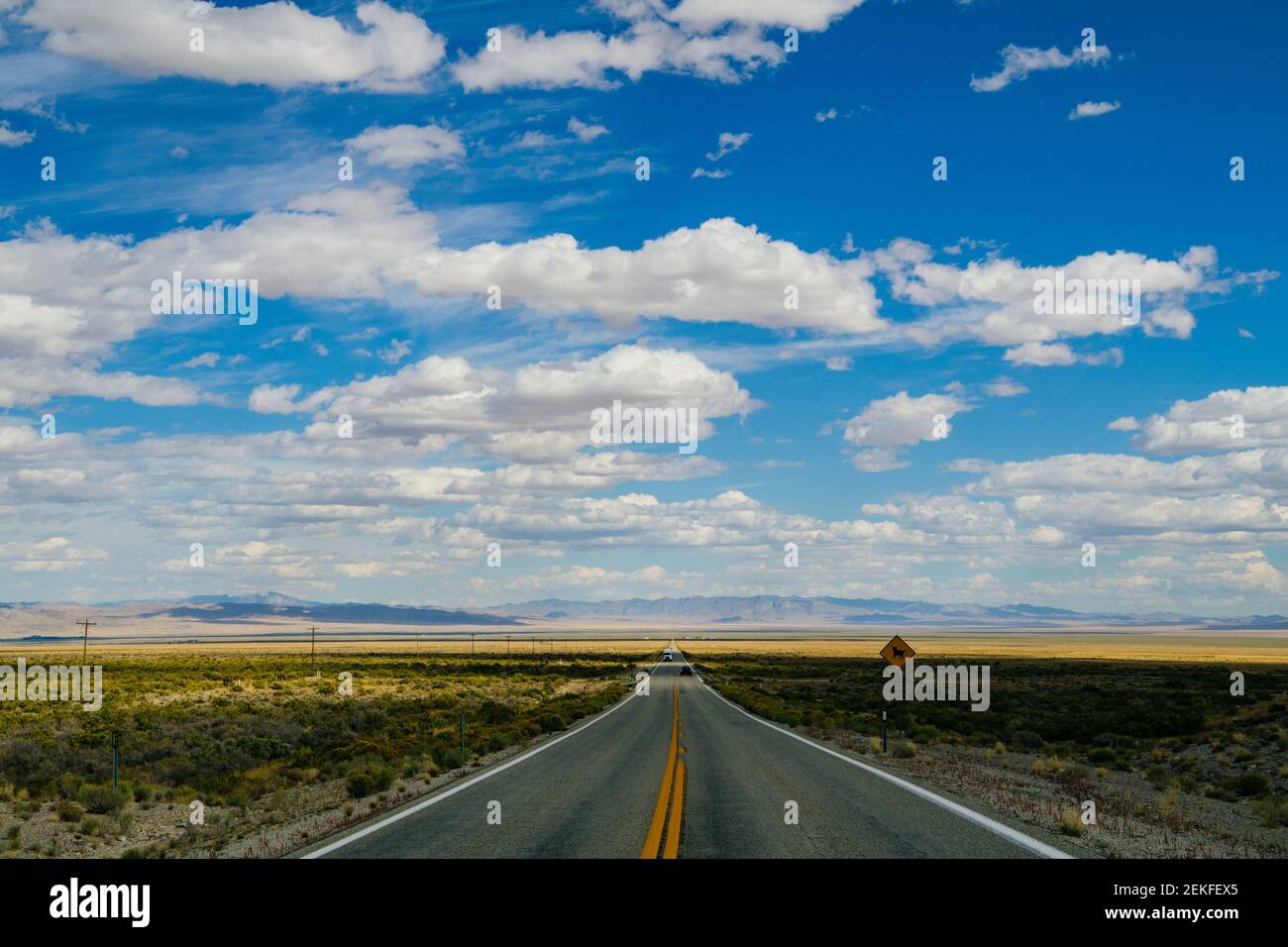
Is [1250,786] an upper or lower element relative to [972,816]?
lower

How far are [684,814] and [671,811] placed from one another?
0.29 meters

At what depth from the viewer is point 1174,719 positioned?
34.3 m

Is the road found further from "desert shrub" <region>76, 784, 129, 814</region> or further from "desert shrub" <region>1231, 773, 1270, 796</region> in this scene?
"desert shrub" <region>1231, 773, 1270, 796</region>

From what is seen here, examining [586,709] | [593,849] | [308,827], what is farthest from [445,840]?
[586,709]

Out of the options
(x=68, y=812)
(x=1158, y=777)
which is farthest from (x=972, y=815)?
(x=68, y=812)

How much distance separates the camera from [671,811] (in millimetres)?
12492

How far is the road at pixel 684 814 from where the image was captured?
32.6 feet

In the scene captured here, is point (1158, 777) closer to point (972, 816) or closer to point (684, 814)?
point (972, 816)

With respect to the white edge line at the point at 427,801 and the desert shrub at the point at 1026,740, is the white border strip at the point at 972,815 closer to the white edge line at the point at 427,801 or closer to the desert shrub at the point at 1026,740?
the white edge line at the point at 427,801

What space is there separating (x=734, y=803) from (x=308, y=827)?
20.0 ft

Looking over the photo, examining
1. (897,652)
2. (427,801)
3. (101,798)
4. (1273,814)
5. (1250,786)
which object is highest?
(897,652)

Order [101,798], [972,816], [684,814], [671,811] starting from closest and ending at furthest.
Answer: [972,816], [684,814], [671,811], [101,798]
